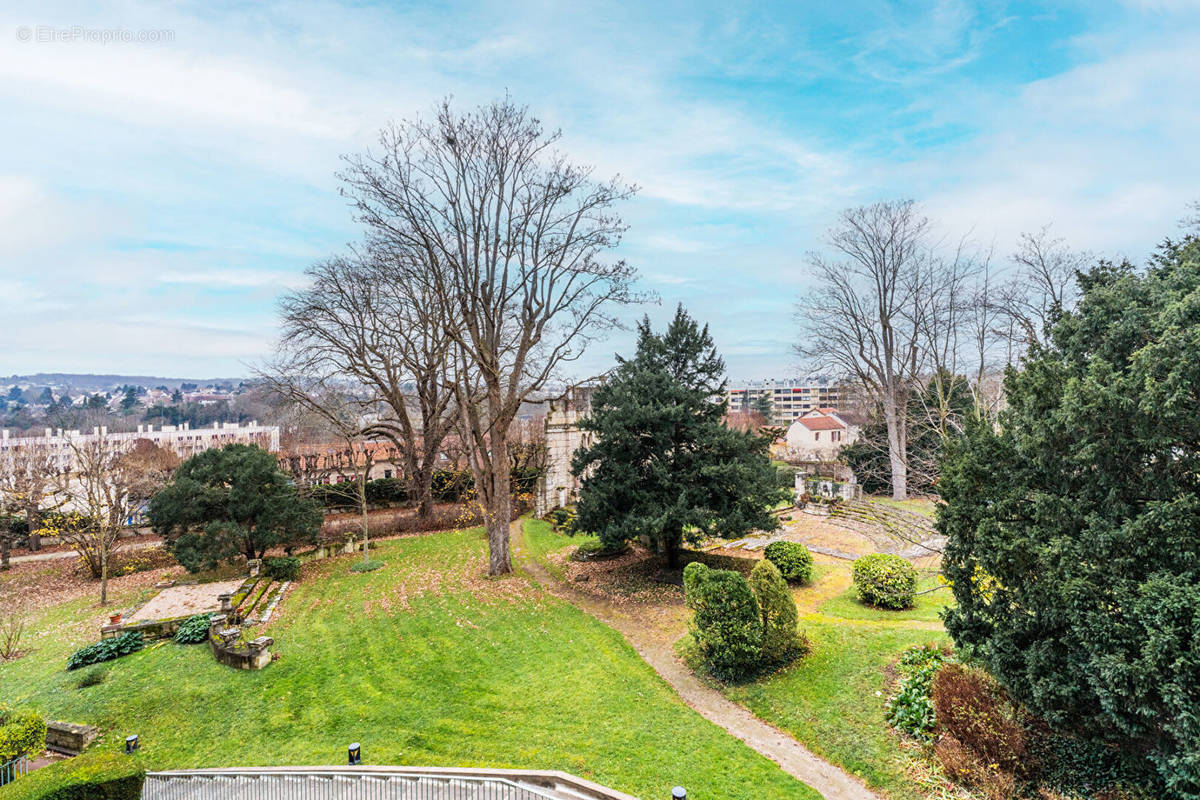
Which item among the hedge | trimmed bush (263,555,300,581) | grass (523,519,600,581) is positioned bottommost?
grass (523,519,600,581)

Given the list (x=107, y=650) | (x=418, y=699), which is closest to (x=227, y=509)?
(x=107, y=650)

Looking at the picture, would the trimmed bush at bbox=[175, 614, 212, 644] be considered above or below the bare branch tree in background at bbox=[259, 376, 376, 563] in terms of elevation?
below

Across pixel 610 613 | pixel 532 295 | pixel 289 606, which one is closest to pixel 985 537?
pixel 610 613

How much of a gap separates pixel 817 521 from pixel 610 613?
13.3 m

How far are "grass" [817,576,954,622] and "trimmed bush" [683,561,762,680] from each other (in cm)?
373

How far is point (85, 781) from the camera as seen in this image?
6273 millimetres

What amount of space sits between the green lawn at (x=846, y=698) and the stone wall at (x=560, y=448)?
16.3 metres

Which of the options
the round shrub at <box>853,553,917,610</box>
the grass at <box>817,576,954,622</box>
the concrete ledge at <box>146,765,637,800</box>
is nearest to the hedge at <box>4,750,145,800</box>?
the concrete ledge at <box>146,765,637,800</box>

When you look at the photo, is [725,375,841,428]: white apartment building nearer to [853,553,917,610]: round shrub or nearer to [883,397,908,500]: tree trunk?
[883,397,908,500]: tree trunk

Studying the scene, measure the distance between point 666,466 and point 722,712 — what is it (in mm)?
6666

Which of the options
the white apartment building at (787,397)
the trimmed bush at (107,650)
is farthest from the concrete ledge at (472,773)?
the white apartment building at (787,397)

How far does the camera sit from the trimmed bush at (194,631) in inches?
457

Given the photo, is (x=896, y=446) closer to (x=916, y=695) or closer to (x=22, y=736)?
(x=916, y=695)

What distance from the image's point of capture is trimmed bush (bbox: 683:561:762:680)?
9.32m
